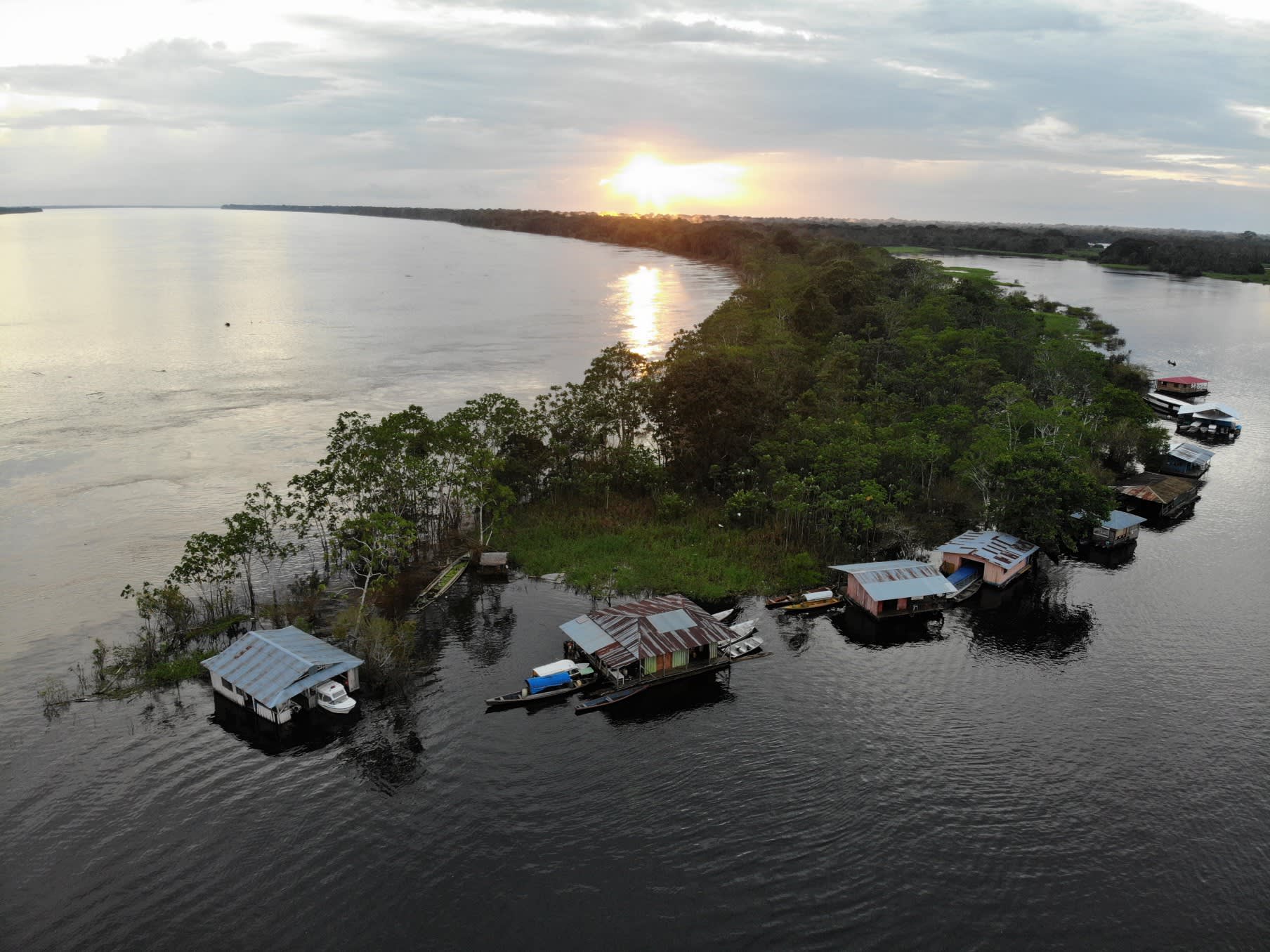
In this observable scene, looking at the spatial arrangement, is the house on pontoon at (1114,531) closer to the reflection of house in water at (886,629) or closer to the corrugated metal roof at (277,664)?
the reflection of house in water at (886,629)

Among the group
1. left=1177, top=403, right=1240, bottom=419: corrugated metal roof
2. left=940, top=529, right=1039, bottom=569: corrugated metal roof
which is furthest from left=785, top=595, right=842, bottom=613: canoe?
left=1177, top=403, right=1240, bottom=419: corrugated metal roof

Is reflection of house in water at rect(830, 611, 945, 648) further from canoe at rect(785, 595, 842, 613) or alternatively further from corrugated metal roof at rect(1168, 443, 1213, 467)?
corrugated metal roof at rect(1168, 443, 1213, 467)

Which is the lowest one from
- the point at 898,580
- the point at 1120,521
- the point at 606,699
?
the point at 606,699

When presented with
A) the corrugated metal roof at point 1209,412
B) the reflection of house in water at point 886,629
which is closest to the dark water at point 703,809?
the reflection of house in water at point 886,629

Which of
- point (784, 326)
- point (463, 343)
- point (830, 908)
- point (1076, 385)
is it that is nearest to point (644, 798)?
point (830, 908)

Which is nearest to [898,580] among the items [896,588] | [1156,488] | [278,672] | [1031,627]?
[896,588]

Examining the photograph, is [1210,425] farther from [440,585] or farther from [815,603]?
[440,585]

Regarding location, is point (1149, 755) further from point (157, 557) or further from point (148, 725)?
point (157, 557)
